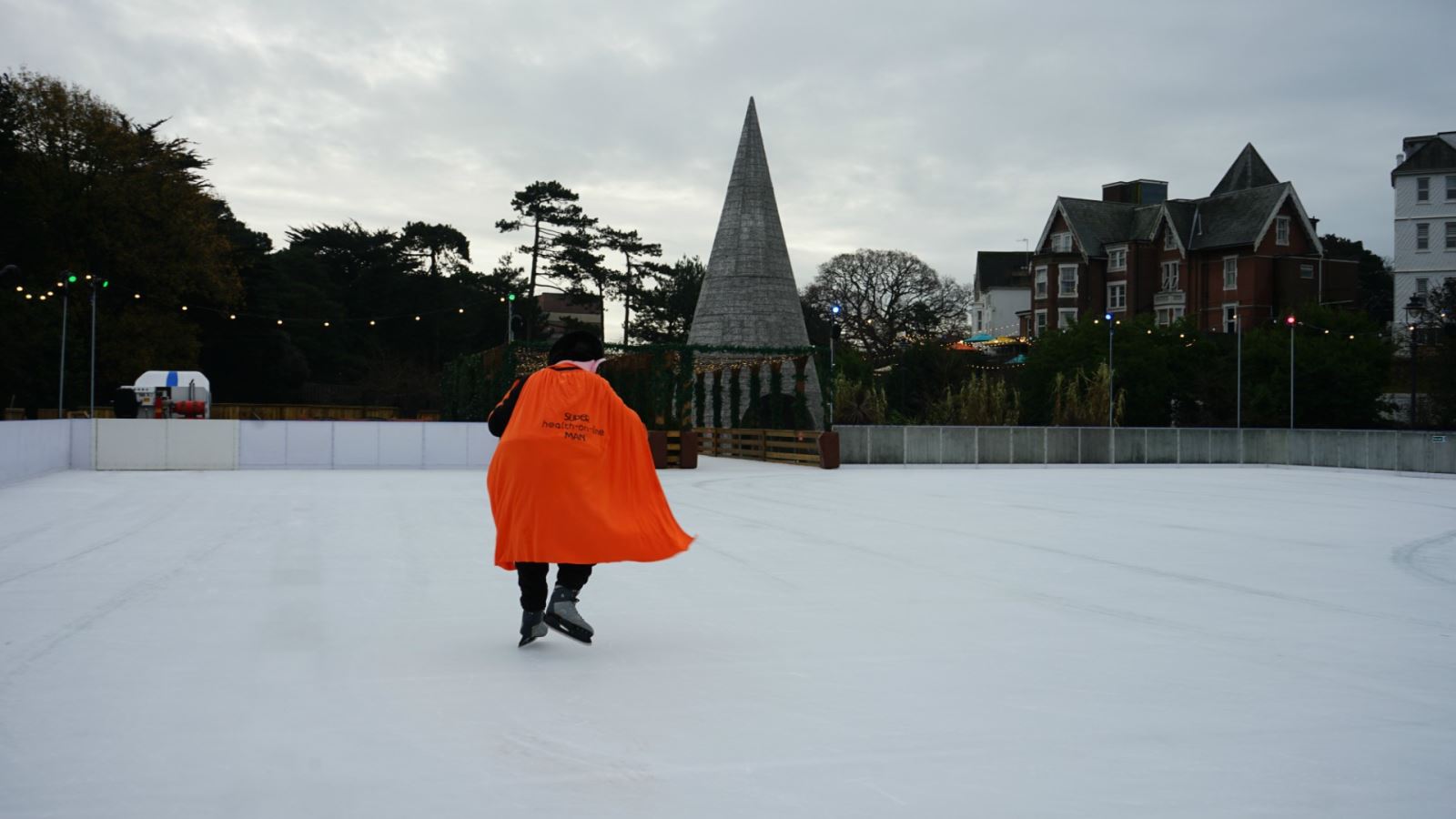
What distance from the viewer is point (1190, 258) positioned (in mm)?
61562

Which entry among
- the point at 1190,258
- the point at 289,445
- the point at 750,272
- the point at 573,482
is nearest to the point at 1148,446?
the point at 750,272

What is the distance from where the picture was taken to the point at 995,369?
182 feet

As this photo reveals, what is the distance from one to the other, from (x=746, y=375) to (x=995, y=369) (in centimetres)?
2323

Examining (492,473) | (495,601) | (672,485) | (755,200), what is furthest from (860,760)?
(755,200)

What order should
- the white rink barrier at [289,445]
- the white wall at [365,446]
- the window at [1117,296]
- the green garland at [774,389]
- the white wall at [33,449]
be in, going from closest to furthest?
the white wall at [33,449] → the white rink barrier at [289,445] → the white wall at [365,446] → the green garland at [774,389] → the window at [1117,296]

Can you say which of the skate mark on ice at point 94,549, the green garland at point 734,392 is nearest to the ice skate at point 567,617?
the skate mark on ice at point 94,549

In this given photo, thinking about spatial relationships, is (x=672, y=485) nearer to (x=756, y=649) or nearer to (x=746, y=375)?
(x=746, y=375)

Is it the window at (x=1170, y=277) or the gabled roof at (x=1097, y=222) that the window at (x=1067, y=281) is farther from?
the window at (x=1170, y=277)

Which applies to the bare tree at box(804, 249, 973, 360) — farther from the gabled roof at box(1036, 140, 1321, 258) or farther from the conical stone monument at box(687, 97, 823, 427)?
the conical stone monument at box(687, 97, 823, 427)

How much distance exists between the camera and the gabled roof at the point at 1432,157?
213ft

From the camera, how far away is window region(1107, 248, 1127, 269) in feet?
210

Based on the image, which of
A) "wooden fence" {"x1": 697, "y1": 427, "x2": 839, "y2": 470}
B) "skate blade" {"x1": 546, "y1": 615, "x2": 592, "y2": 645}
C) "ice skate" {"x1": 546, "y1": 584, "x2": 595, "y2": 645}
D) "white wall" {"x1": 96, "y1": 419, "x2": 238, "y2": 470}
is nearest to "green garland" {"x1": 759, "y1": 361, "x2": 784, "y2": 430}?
"wooden fence" {"x1": 697, "y1": 427, "x2": 839, "y2": 470}

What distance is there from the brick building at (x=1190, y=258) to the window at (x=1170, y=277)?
0.05m

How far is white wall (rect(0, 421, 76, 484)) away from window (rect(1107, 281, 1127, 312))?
51.5m
